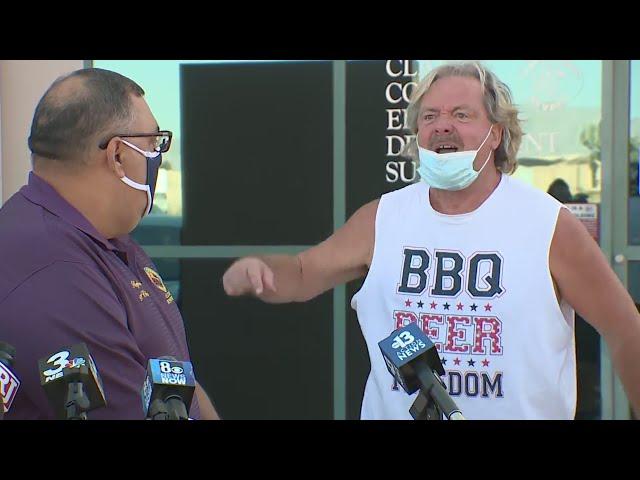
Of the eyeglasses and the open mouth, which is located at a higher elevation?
the open mouth

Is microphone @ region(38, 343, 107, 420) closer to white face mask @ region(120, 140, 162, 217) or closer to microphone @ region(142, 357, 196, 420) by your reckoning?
microphone @ region(142, 357, 196, 420)

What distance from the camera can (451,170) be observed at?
2701 millimetres

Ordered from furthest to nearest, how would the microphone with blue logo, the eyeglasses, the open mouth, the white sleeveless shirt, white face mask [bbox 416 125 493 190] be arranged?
the open mouth < white face mask [bbox 416 125 493 190] < the white sleeveless shirt < the eyeglasses < the microphone with blue logo

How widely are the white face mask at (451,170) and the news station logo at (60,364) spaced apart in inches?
59.3

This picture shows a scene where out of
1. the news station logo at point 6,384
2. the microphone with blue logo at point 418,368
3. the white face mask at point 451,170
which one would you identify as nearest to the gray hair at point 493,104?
the white face mask at point 451,170

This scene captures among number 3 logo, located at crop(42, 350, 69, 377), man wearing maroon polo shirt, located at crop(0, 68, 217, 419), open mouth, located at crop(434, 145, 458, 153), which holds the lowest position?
number 3 logo, located at crop(42, 350, 69, 377)

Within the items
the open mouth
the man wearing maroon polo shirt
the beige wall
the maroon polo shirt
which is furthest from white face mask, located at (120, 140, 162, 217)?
the beige wall

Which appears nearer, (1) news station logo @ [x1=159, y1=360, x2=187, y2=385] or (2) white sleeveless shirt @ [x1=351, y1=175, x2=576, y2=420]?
(1) news station logo @ [x1=159, y1=360, x2=187, y2=385]

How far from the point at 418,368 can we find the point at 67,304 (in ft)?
2.47

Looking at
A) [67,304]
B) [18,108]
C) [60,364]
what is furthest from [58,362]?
[18,108]

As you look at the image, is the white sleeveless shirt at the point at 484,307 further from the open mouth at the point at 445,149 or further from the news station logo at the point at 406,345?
the news station logo at the point at 406,345

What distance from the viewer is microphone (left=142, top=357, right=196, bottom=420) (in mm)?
1414

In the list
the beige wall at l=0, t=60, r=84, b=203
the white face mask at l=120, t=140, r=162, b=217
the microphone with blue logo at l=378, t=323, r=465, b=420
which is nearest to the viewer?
the microphone with blue logo at l=378, t=323, r=465, b=420
